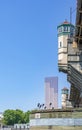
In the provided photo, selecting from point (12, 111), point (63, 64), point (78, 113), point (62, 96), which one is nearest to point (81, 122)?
point (78, 113)

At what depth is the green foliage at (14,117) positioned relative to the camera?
18962cm

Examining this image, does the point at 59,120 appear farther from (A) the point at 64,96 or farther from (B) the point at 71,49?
(A) the point at 64,96

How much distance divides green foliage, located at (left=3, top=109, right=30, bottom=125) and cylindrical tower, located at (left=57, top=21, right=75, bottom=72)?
447 ft

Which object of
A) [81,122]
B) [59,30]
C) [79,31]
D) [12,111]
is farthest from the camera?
[12,111]

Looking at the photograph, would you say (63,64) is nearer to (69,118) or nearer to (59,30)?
(59,30)

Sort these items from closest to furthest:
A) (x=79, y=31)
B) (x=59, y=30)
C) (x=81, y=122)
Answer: (x=81, y=122) → (x=79, y=31) → (x=59, y=30)

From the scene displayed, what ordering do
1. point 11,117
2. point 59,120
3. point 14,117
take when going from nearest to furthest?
point 59,120
point 11,117
point 14,117

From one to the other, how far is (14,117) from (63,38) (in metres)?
139

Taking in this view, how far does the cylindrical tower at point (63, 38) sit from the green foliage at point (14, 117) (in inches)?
5368

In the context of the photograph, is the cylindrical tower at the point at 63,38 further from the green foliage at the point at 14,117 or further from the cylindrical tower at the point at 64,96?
the green foliage at the point at 14,117

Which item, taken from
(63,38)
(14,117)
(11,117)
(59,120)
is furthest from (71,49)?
(14,117)

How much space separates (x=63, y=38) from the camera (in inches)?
2216

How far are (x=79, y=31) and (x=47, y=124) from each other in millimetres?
13245

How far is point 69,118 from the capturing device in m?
33.7
